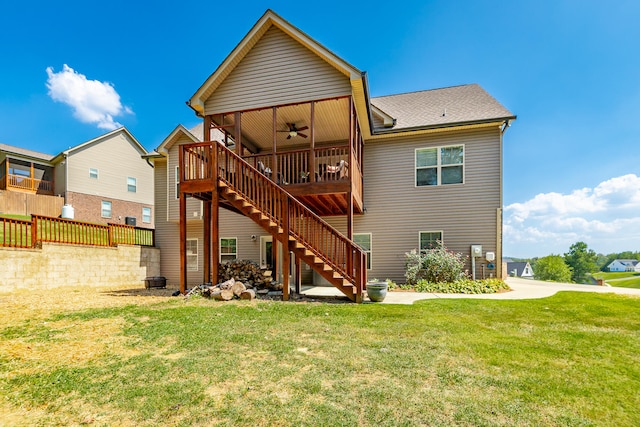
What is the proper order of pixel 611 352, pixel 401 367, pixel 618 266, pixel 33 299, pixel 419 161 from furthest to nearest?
pixel 618 266
pixel 419 161
pixel 33 299
pixel 611 352
pixel 401 367

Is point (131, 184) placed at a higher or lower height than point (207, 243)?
higher

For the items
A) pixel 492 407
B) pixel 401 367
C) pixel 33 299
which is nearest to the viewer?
pixel 492 407

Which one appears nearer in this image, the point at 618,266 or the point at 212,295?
the point at 212,295

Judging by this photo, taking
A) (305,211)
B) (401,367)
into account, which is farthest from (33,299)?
(401,367)

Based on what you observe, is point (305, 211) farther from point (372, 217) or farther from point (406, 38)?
point (406, 38)

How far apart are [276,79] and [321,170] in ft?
11.5

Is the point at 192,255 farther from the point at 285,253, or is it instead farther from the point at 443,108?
the point at 443,108

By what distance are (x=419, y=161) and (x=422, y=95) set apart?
14.8 ft

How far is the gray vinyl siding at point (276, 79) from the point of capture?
8.61 metres

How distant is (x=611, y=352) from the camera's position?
3.65 metres

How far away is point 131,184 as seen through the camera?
75.8 feet

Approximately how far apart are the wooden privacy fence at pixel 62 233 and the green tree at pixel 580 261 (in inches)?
3852

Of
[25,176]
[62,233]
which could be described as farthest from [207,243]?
[25,176]

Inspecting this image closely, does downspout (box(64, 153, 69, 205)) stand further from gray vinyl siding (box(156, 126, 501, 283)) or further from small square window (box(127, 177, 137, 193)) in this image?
gray vinyl siding (box(156, 126, 501, 283))
